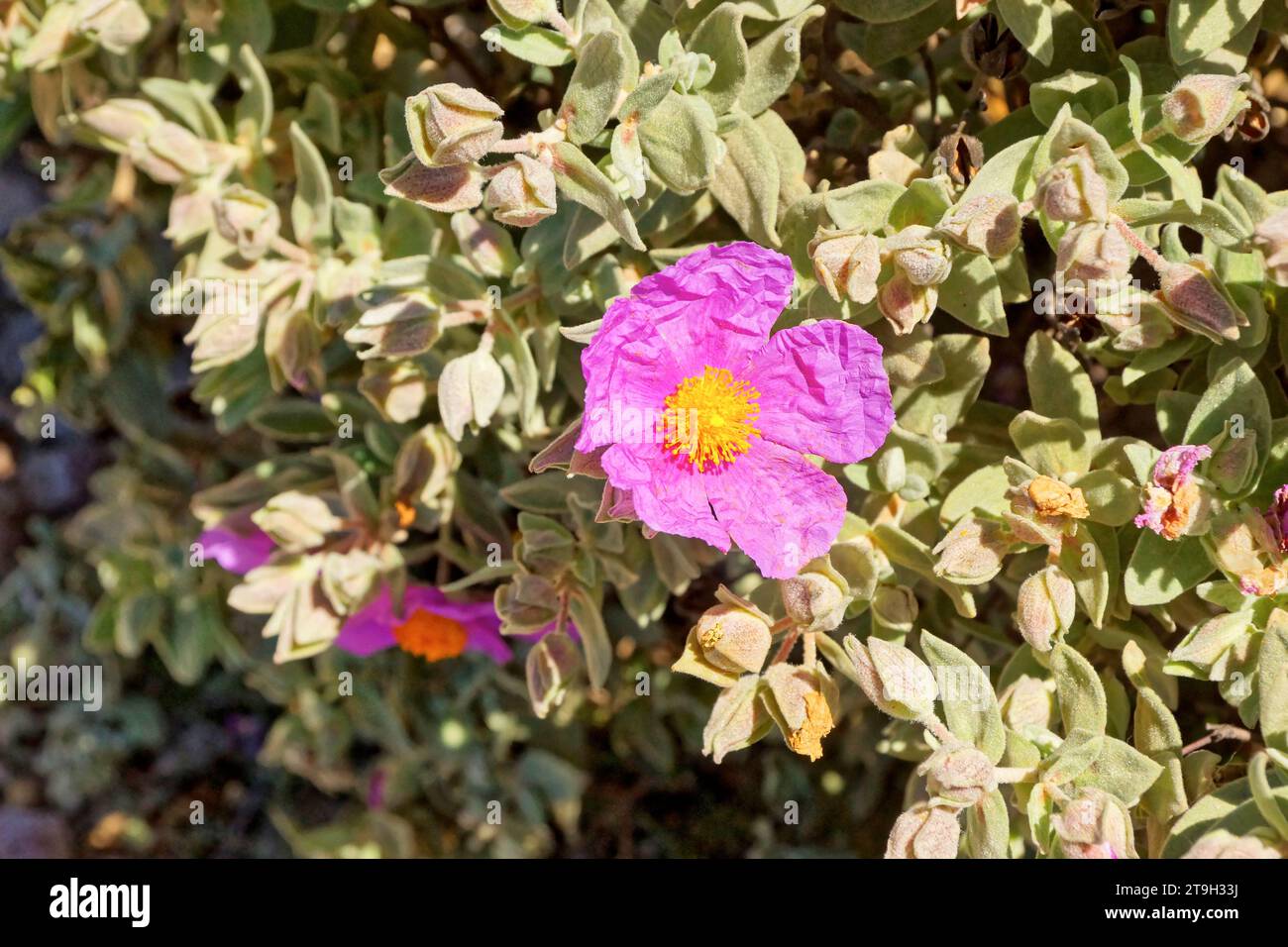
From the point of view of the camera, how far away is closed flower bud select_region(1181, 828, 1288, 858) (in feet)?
4.44

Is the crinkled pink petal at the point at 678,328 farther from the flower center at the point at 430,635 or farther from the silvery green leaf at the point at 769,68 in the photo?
the flower center at the point at 430,635

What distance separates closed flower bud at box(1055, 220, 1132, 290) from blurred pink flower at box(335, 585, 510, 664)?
1155mm

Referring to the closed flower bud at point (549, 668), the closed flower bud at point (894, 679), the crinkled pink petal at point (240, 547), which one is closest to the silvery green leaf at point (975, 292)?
the closed flower bud at point (894, 679)

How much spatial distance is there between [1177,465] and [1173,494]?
0.12 ft

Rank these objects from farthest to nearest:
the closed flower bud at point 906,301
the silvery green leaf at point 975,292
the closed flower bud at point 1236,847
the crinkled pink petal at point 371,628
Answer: the crinkled pink petal at point 371,628 → the silvery green leaf at point 975,292 → the closed flower bud at point 906,301 → the closed flower bud at point 1236,847

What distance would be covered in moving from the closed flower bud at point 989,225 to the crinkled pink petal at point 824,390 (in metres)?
0.16

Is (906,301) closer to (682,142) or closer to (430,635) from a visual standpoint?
(682,142)

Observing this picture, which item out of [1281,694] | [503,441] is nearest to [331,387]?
[503,441]

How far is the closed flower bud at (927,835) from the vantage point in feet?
4.58

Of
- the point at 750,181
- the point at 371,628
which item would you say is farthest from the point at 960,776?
the point at 371,628

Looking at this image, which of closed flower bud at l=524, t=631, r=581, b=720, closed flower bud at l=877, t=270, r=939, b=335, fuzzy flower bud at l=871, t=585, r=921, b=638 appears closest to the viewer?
closed flower bud at l=877, t=270, r=939, b=335

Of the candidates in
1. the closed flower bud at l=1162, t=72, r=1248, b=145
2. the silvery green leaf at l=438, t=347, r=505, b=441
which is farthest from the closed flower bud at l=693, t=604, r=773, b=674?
the closed flower bud at l=1162, t=72, r=1248, b=145

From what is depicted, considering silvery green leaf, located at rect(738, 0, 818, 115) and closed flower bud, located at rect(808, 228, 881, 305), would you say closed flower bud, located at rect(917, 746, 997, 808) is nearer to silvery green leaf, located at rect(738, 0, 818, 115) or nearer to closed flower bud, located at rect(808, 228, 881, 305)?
closed flower bud, located at rect(808, 228, 881, 305)
